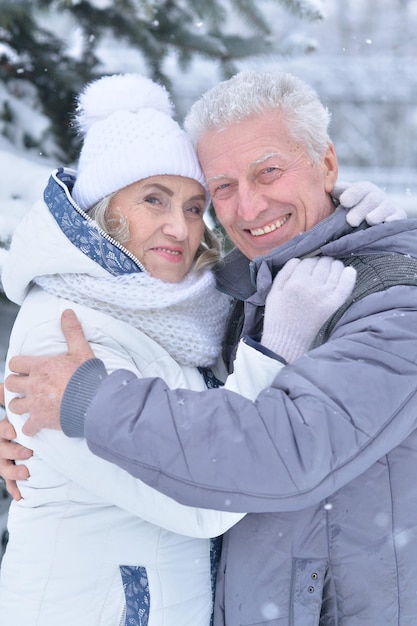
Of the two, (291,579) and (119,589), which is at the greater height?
(291,579)

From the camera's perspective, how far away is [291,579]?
6.39 ft

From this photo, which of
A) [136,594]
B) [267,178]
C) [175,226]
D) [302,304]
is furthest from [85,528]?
[267,178]

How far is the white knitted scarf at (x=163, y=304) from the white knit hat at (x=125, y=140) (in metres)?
0.34

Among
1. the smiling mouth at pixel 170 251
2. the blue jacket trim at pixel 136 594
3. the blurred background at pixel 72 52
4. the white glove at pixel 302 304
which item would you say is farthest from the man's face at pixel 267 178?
the blue jacket trim at pixel 136 594

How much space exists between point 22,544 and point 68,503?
22cm

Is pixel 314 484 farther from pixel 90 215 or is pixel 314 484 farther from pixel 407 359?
pixel 90 215

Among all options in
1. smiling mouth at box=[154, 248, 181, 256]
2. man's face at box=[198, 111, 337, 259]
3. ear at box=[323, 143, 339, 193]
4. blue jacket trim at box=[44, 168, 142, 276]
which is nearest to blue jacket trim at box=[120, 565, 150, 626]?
blue jacket trim at box=[44, 168, 142, 276]

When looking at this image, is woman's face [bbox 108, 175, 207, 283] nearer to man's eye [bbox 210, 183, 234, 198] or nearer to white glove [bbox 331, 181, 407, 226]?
man's eye [bbox 210, 183, 234, 198]

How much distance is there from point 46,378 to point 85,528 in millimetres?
472

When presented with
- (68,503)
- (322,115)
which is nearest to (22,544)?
(68,503)

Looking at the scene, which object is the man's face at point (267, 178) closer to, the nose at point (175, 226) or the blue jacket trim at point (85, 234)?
the nose at point (175, 226)

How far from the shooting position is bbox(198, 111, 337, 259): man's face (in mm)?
2297

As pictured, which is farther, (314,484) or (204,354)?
(204,354)

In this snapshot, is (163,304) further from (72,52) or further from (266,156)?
(72,52)
